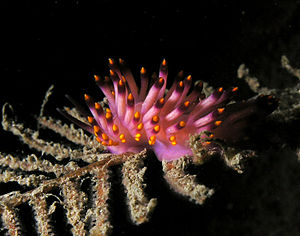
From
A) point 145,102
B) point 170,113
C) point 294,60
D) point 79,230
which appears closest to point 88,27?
point 145,102

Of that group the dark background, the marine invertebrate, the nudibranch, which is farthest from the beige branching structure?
the dark background

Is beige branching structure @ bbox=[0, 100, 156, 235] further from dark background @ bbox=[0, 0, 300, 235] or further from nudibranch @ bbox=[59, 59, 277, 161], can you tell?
dark background @ bbox=[0, 0, 300, 235]

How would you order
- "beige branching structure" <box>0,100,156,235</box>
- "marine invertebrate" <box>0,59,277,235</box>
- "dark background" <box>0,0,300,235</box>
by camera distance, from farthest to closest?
"dark background" <box>0,0,300,235</box> < "marine invertebrate" <box>0,59,277,235</box> < "beige branching structure" <box>0,100,156,235</box>

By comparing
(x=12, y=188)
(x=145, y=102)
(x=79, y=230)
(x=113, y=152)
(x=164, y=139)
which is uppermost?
(x=12, y=188)

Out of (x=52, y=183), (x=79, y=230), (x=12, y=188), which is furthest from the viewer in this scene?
(x=12, y=188)

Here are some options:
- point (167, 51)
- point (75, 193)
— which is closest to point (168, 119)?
point (75, 193)

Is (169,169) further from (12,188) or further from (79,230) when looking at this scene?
(12,188)

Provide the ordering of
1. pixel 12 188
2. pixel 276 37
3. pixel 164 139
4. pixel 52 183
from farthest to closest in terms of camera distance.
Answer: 1. pixel 276 37
2. pixel 12 188
3. pixel 164 139
4. pixel 52 183

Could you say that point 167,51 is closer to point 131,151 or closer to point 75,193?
point 131,151
